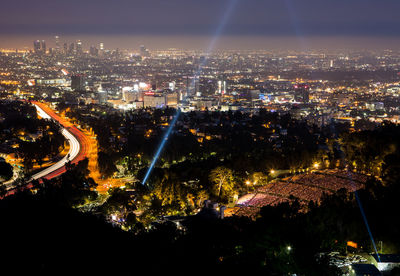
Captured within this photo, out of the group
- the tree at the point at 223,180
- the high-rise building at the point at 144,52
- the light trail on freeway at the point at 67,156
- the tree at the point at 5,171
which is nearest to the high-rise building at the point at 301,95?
the light trail on freeway at the point at 67,156

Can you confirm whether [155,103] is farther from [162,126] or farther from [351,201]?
[351,201]

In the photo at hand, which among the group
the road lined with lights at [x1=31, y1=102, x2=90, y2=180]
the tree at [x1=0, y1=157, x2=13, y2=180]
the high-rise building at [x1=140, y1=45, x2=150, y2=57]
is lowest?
the road lined with lights at [x1=31, y1=102, x2=90, y2=180]

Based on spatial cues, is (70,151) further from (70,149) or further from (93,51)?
(93,51)

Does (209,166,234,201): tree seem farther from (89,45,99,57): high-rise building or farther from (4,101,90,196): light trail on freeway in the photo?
(89,45,99,57): high-rise building

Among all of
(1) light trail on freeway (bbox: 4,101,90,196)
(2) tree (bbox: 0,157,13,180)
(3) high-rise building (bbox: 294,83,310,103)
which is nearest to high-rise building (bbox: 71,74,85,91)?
(1) light trail on freeway (bbox: 4,101,90,196)

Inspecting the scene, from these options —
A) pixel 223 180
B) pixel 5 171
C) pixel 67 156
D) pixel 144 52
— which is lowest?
pixel 67 156

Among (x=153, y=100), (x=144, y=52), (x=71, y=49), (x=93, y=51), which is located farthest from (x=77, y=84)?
(x=144, y=52)

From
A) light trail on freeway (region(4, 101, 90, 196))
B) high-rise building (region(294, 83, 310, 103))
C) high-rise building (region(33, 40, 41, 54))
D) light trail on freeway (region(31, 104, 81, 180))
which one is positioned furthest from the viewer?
high-rise building (region(33, 40, 41, 54))

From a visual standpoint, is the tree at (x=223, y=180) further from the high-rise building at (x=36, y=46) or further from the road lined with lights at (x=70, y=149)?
the high-rise building at (x=36, y=46)
